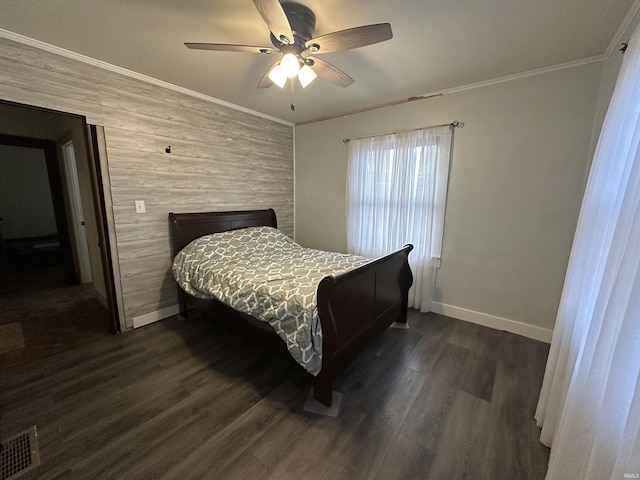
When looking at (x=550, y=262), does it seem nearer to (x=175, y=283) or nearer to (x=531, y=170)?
(x=531, y=170)

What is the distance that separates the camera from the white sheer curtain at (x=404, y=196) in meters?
2.75

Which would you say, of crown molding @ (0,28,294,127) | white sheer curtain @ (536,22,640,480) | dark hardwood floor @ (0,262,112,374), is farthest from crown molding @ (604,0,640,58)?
dark hardwood floor @ (0,262,112,374)

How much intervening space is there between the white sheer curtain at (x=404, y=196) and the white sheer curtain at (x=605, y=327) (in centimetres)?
145

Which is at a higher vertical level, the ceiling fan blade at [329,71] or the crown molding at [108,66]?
the crown molding at [108,66]

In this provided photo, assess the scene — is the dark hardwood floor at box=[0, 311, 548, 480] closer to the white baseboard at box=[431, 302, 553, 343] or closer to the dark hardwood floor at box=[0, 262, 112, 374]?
the white baseboard at box=[431, 302, 553, 343]

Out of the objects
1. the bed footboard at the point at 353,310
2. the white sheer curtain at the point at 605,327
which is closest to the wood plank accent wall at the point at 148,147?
the bed footboard at the point at 353,310

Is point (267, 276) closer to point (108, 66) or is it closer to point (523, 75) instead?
point (108, 66)

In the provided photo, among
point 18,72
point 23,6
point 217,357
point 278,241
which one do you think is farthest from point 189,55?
point 217,357

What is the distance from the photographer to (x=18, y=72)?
1.82 metres

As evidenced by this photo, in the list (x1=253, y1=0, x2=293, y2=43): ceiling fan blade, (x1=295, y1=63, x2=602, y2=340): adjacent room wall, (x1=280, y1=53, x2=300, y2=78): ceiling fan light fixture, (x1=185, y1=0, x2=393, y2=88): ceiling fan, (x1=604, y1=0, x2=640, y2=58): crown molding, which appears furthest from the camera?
(x1=295, y1=63, x2=602, y2=340): adjacent room wall

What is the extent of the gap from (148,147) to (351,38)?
7.30 feet

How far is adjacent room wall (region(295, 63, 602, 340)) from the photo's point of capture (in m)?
2.15

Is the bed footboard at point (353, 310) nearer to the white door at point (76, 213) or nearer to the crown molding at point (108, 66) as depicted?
the crown molding at point (108, 66)

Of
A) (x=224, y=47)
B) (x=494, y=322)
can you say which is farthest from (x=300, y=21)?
(x=494, y=322)
